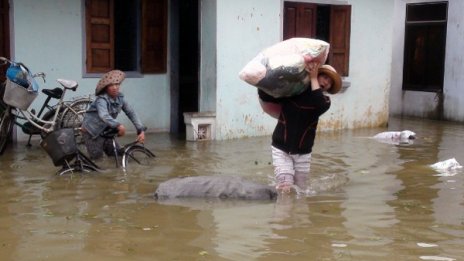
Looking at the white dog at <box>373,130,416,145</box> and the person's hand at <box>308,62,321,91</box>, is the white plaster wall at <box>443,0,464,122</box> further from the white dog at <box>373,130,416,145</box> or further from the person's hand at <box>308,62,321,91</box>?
the person's hand at <box>308,62,321,91</box>

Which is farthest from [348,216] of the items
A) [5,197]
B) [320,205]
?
[5,197]

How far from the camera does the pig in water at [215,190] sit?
21.8ft

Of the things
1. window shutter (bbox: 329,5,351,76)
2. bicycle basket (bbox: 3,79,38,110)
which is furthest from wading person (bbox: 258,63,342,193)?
window shutter (bbox: 329,5,351,76)

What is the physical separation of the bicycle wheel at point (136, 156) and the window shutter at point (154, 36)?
2867 millimetres

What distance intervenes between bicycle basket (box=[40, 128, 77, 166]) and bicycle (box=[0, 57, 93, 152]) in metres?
0.92

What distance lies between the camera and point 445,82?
1534 cm

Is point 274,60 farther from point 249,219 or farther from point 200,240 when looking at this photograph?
point 200,240

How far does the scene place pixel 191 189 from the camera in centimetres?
672

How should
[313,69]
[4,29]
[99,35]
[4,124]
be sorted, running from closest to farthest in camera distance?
[313,69] < [4,124] < [4,29] < [99,35]

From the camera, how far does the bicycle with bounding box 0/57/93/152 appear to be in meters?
8.77

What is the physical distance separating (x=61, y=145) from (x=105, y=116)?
0.78m

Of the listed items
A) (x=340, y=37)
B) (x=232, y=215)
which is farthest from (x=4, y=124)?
(x=340, y=37)

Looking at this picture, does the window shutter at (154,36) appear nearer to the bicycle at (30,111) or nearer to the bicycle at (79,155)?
the bicycle at (30,111)

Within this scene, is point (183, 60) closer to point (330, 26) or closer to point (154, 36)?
point (154, 36)
